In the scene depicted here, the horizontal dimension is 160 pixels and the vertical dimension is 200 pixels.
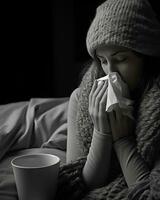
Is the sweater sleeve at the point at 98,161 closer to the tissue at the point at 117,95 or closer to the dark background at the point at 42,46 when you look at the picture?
the tissue at the point at 117,95

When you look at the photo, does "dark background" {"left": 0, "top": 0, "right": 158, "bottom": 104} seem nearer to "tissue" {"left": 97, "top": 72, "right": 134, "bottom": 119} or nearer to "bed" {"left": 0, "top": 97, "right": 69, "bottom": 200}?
"bed" {"left": 0, "top": 97, "right": 69, "bottom": 200}

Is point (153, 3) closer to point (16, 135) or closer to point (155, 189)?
point (16, 135)

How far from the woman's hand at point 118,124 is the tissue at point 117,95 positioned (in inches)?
0.5

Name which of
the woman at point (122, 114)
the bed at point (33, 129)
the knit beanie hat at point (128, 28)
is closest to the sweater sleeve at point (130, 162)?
the woman at point (122, 114)

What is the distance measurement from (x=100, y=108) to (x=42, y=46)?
55.3 inches

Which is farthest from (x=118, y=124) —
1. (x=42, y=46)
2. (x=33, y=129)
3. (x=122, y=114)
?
(x=42, y=46)

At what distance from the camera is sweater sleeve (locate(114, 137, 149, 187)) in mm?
835

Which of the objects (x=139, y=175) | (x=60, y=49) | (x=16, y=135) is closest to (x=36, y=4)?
(x=60, y=49)

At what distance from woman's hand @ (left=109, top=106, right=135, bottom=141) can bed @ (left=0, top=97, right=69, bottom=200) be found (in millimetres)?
397

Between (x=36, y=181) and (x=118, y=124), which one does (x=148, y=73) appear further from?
(x=36, y=181)

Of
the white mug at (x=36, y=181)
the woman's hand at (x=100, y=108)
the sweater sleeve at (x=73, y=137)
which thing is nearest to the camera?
the white mug at (x=36, y=181)

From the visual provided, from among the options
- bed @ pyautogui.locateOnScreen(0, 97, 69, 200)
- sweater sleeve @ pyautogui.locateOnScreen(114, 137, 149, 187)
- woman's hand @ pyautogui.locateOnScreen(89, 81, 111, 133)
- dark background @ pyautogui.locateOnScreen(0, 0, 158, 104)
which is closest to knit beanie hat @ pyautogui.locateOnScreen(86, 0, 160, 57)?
woman's hand @ pyautogui.locateOnScreen(89, 81, 111, 133)

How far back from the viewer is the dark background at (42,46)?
2.09m

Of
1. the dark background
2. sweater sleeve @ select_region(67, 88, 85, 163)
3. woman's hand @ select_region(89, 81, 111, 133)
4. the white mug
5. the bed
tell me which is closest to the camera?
the white mug
